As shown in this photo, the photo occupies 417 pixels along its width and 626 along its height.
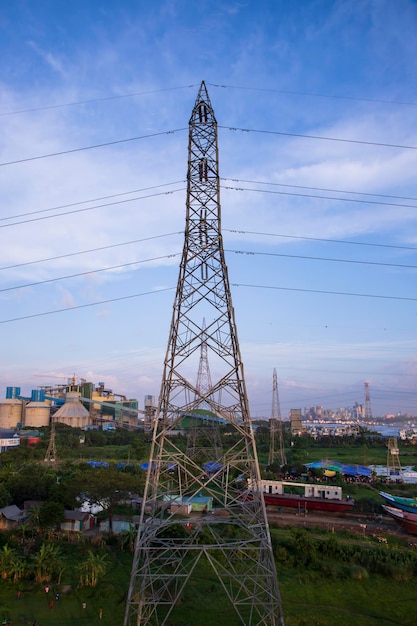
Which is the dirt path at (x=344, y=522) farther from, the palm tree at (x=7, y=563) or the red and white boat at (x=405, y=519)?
the palm tree at (x=7, y=563)

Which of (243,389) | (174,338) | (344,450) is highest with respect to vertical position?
(174,338)

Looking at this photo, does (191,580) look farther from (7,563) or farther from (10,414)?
(10,414)

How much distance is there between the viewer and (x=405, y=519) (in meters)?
27.9

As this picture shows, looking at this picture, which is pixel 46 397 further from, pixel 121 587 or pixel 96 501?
pixel 121 587

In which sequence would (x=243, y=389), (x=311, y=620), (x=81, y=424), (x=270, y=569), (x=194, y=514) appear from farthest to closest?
(x=81, y=424), (x=194, y=514), (x=311, y=620), (x=243, y=389), (x=270, y=569)

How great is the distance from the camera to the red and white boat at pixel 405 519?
2744 cm

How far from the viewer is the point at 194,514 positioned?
31594 mm

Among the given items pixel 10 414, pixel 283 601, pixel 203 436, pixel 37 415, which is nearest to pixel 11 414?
pixel 10 414

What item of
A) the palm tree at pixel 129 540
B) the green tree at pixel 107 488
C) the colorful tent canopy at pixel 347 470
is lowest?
the colorful tent canopy at pixel 347 470

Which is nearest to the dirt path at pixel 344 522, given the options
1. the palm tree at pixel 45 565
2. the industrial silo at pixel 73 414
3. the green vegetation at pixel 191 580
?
the green vegetation at pixel 191 580

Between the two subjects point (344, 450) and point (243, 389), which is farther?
point (344, 450)

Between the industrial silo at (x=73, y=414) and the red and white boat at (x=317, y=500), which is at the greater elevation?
the industrial silo at (x=73, y=414)

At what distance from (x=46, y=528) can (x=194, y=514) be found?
1117 centimetres

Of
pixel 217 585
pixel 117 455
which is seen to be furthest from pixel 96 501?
pixel 117 455
